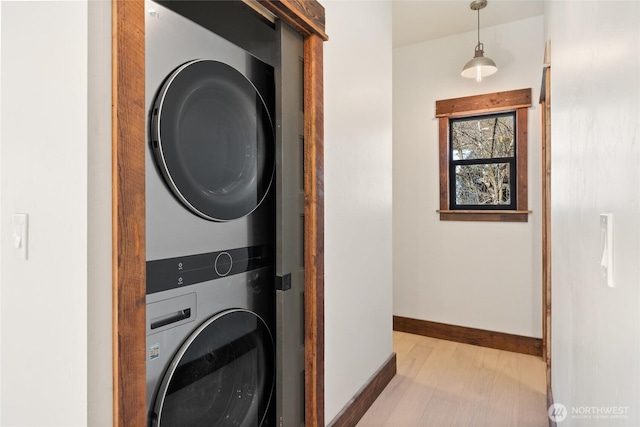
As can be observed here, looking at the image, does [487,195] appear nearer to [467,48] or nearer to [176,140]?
[467,48]

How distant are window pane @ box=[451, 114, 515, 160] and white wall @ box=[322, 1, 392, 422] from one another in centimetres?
111

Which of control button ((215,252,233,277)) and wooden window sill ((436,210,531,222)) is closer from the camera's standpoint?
control button ((215,252,233,277))

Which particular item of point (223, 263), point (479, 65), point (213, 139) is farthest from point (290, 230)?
point (479, 65)

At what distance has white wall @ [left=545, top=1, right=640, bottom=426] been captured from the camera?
56 cm

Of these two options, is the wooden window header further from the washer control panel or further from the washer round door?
the washer round door

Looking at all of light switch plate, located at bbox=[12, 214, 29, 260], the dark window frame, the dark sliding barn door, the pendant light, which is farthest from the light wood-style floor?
the pendant light

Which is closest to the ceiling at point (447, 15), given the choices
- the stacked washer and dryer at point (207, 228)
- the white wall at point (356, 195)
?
the white wall at point (356, 195)

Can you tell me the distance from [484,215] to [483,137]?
0.68m

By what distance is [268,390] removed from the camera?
4.64 feet

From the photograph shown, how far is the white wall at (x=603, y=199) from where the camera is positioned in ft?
1.84

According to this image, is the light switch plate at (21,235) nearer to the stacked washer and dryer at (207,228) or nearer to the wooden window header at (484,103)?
the stacked washer and dryer at (207,228)

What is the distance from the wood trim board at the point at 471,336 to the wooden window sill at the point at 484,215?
949 mm

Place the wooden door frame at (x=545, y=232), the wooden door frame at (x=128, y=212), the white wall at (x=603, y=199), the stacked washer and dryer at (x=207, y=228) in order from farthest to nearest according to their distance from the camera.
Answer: the wooden door frame at (x=545, y=232) < the stacked washer and dryer at (x=207, y=228) < the wooden door frame at (x=128, y=212) < the white wall at (x=603, y=199)

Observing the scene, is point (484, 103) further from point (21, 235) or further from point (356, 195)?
point (21, 235)
